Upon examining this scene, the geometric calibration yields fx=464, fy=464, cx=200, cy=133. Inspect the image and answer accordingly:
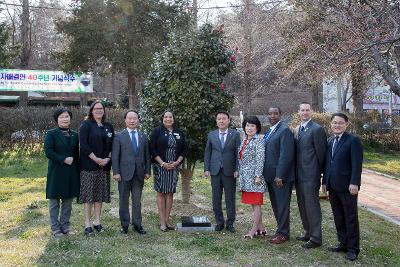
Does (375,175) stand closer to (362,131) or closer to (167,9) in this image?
(362,131)

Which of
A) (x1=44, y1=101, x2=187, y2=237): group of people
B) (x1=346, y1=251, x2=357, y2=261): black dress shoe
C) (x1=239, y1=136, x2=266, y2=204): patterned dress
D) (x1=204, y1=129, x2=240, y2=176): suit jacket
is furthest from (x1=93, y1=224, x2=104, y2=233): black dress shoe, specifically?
(x1=346, y1=251, x2=357, y2=261): black dress shoe

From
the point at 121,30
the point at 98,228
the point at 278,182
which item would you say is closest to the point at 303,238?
the point at 278,182

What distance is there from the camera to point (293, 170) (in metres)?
6.36

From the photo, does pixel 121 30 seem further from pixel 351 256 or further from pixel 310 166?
pixel 351 256

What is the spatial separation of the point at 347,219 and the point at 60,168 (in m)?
3.97

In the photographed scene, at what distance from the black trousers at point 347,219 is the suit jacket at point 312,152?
0.33m

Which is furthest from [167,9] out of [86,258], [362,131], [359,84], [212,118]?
[86,258]

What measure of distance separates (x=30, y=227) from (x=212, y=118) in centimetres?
346

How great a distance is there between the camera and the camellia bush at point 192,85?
7.91 metres

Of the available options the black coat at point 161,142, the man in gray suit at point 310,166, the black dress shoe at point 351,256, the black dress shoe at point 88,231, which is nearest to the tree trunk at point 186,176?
the black coat at point 161,142

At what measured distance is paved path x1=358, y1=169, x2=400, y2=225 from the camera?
9.46 m

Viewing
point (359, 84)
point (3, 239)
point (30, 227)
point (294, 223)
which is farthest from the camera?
point (359, 84)

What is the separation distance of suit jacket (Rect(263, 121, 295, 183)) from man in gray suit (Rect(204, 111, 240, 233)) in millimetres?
592

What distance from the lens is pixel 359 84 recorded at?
18938 millimetres
